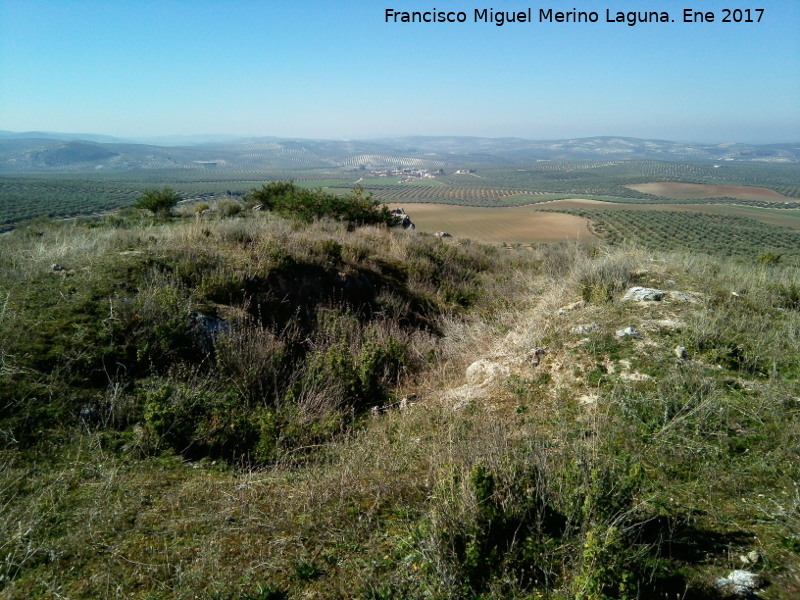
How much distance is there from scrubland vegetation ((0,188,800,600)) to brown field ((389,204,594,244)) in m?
30.7

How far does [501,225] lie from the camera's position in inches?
1881

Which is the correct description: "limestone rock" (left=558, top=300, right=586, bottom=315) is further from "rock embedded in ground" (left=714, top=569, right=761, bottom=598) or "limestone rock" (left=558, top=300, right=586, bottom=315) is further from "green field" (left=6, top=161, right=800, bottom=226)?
"green field" (left=6, top=161, right=800, bottom=226)

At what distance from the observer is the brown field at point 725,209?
53438 millimetres

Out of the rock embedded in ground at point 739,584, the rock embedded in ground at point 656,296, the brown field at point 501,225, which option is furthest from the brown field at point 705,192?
the rock embedded in ground at point 739,584

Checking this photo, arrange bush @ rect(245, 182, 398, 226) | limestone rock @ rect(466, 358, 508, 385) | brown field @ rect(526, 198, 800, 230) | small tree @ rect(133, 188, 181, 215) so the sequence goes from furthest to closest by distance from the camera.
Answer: brown field @ rect(526, 198, 800, 230), small tree @ rect(133, 188, 181, 215), bush @ rect(245, 182, 398, 226), limestone rock @ rect(466, 358, 508, 385)

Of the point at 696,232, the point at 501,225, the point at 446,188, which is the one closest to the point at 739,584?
the point at 501,225

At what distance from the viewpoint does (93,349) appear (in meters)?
4.82

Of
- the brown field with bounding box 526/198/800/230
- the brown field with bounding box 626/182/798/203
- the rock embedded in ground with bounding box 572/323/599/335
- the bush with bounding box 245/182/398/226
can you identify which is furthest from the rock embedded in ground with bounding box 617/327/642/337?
the brown field with bounding box 626/182/798/203

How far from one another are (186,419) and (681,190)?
4236 inches

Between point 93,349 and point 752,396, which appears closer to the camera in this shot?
point 752,396

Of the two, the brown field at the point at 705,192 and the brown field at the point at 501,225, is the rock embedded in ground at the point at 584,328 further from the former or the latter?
the brown field at the point at 705,192

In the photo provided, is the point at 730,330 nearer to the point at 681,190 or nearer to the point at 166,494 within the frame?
the point at 166,494

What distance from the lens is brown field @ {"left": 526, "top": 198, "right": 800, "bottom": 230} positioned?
175 ft

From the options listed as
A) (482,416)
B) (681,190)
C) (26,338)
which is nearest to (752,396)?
(482,416)
